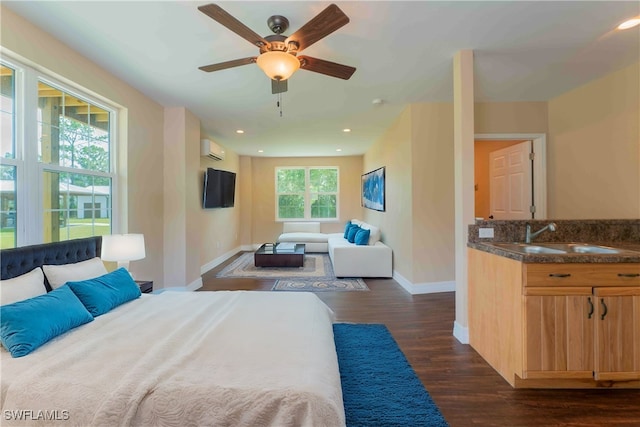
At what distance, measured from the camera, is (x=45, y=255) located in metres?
2.03

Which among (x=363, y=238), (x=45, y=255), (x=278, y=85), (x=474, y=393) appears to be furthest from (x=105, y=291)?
(x=363, y=238)

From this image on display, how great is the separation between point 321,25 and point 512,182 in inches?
151

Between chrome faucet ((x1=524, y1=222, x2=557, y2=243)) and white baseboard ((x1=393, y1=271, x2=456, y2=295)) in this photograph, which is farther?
white baseboard ((x1=393, y1=271, x2=456, y2=295))

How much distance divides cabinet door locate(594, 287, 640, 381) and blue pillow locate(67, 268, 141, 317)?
332 cm

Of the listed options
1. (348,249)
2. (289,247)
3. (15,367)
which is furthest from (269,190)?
(15,367)

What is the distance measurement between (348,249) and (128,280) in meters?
3.18

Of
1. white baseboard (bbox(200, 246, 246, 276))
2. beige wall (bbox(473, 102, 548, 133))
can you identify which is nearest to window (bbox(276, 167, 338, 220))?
white baseboard (bbox(200, 246, 246, 276))

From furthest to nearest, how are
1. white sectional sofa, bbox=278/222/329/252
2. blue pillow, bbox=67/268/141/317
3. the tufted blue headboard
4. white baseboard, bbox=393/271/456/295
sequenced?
white sectional sofa, bbox=278/222/329/252 < white baseboard, bbox=393/271/456/295 < blue pillow, bbox=67/268/141/317 < the tufted blue headboard

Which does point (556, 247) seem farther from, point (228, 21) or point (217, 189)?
point (217, 189)

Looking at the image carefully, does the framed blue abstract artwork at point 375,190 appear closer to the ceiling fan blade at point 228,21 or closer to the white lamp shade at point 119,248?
the ceiling fan blade at point 228,21

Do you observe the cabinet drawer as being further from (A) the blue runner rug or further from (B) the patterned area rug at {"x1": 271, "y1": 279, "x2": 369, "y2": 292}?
(B) the patterned area rug at {"x1": 271, "y1": 279, "x2": 369, "y2": 292}

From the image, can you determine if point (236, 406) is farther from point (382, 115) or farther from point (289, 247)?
point (289, 247)

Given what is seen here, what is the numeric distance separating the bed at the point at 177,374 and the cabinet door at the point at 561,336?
1.36 m

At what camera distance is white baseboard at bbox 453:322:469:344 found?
2.51m
